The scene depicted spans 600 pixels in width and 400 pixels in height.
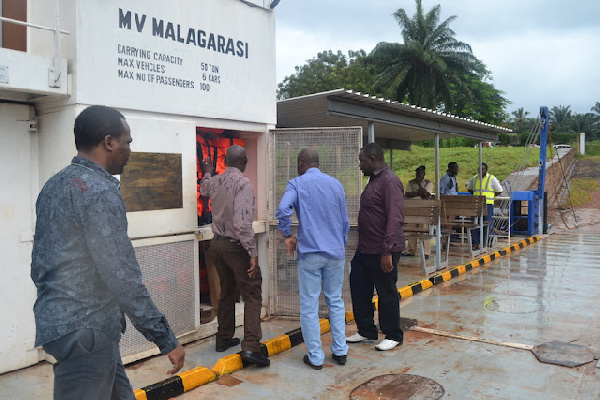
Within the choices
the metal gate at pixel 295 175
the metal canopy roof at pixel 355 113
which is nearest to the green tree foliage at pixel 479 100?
the metal canopy roof at pixel 355 113

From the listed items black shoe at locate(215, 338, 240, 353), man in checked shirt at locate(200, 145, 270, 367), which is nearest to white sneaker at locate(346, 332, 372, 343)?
man in checked shirt at locate(200, 145, 270, 367)

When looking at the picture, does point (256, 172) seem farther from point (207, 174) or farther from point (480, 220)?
point (480, 220)

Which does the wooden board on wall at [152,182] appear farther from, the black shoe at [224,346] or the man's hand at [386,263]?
the man's hand at [386,263]

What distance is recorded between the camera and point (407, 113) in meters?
8.46

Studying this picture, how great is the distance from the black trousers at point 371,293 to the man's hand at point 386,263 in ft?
0.44

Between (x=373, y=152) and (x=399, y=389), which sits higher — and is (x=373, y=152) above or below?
above

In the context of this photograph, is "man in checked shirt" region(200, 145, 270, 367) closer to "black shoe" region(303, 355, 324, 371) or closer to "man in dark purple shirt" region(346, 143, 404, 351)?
"black shoe" region(303, 355, 324, 371)

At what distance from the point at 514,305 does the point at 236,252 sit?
4500mm

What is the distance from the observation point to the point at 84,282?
2.27 m

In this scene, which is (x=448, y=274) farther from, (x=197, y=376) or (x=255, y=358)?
(x=197, y=376)

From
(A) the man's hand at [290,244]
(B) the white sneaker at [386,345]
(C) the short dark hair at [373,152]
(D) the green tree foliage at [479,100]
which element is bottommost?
(B) the white sneaker at [386,345]

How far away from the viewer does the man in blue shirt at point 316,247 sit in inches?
194

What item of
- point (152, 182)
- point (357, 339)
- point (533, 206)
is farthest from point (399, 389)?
point (533, 206)

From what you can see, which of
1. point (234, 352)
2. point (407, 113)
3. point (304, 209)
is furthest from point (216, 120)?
point (407, 113)
